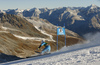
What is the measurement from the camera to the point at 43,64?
12.0 m

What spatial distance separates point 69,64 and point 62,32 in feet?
49.5

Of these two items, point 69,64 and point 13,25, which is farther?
point 13,25

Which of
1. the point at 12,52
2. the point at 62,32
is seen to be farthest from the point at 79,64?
the point at 12,52

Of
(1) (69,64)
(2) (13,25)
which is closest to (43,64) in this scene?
(1) (69,64)

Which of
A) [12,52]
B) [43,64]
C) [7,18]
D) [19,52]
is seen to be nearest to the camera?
[43,64]

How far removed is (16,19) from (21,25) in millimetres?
14299

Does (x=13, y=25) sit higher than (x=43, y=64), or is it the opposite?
(x=43, y=64)

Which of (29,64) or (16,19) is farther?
(16,19)

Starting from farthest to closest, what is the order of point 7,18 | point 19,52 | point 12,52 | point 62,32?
point 7,18
point 19,52
point 12,52
point 62,32

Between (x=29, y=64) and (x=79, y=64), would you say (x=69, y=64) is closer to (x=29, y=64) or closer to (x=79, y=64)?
(x=79, y=64)

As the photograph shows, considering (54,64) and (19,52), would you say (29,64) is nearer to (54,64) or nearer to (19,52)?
(54,64)

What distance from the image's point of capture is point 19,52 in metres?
65.2

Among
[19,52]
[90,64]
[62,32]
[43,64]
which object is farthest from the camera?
[19,52]

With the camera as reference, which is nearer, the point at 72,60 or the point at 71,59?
the point at 72,60
